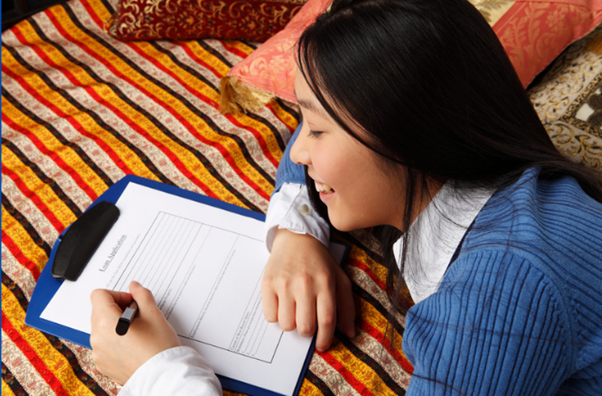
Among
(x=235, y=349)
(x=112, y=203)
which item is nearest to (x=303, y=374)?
(x=235, y=349)

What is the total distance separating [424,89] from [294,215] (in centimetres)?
34

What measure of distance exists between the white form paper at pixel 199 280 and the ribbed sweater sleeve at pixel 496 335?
219 millimetres

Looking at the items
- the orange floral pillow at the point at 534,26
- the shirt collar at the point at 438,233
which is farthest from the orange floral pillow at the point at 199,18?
the shirt collar at the point at 438,233

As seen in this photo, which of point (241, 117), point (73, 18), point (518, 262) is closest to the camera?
point (518, 262)

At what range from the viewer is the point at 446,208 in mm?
646

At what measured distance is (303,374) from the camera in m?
0.66

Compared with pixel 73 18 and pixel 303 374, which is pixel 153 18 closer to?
pixel 73 18

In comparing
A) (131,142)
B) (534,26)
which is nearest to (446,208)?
(534,26)

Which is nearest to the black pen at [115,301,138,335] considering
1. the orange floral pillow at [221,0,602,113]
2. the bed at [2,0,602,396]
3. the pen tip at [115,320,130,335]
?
the pen tip at [115,320,130,335]

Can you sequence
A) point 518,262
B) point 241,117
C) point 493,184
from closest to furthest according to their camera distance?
point 518,262, point 493,184, point 241,117

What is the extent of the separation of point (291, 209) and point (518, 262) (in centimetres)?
39

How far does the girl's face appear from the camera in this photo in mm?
574

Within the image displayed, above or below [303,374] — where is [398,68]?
above

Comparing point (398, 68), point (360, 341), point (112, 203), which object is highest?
point (398, 68)
